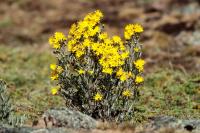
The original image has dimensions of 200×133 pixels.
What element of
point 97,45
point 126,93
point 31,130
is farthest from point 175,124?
point 31,130

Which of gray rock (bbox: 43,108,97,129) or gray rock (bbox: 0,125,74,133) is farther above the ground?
gray rock (bbox: 43,108,97,129)

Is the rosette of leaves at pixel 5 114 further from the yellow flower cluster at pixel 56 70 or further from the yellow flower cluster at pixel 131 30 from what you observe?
the yellow flower cluster at pixel 131 30

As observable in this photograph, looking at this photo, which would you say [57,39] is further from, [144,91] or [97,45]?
[144,91]

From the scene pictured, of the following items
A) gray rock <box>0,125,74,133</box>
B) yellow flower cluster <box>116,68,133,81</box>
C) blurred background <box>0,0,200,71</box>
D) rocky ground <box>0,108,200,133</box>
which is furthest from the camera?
blurred background <box>0,0,200,71</box>

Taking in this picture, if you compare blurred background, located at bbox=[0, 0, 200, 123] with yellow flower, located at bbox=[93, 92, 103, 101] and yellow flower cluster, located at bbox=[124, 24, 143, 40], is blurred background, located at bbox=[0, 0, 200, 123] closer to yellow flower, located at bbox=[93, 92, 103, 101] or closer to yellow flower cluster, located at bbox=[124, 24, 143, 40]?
yellow flower, located at bbox=[93, 92, 103, 101]

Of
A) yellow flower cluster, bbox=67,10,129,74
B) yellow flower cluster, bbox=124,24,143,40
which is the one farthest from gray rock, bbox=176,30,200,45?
yellow flower cluster, bbox=67,10,129,74

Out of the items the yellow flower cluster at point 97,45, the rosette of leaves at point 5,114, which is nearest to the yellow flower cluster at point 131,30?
the yellow flower cluster at point 97,45

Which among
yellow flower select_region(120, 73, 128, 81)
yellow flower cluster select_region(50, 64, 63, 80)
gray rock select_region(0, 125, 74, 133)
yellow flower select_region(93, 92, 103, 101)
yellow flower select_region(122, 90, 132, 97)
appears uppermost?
yellow flower cluster select_region(50, 64, 63, 80)
